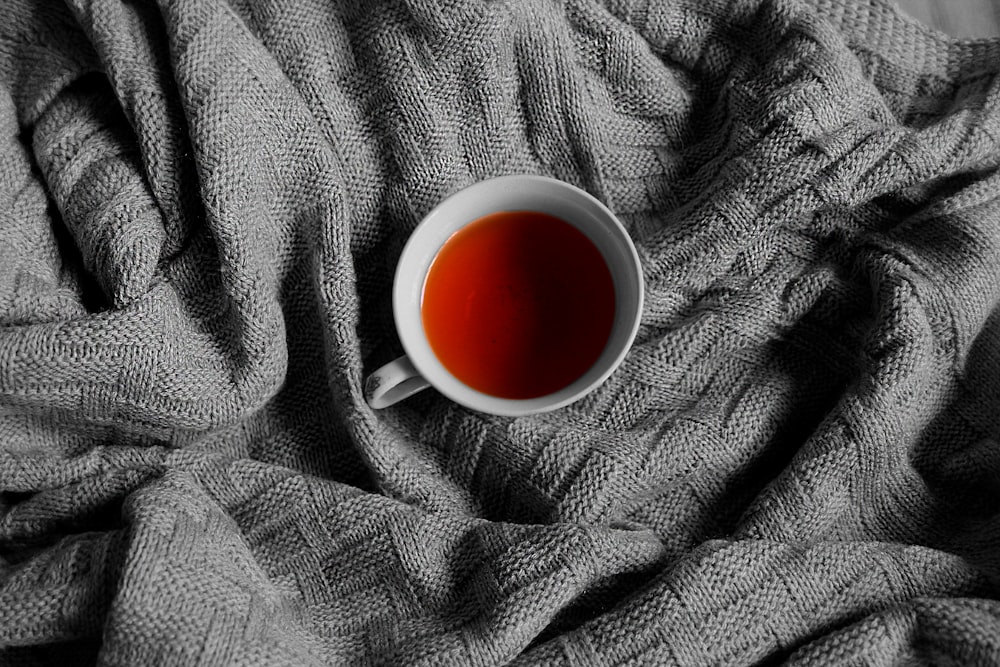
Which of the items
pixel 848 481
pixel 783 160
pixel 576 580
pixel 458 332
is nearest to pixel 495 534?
pixel 576 580

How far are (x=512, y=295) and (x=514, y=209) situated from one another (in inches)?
3.2

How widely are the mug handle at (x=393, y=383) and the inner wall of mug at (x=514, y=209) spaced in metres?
0.02

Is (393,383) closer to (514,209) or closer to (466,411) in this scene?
(466,411)

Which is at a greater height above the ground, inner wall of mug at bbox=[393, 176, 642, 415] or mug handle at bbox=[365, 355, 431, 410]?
inner wall of mug at bbox=[393, 176, 642, 415]

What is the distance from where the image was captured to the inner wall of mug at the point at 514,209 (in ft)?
2.51

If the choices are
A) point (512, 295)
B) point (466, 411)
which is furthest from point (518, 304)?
point (466, 411)

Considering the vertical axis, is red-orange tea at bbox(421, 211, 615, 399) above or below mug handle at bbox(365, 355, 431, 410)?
above

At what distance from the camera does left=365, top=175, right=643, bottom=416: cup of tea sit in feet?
2.55

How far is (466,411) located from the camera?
0.82m

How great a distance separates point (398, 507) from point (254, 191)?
0.32m

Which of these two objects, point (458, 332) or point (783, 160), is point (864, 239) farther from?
point (458, 332)

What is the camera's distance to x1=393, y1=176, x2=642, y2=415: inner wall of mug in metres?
0.76

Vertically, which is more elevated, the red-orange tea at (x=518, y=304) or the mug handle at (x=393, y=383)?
the red-orange tea at (x=518, y=304)

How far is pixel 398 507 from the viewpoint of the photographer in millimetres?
774
